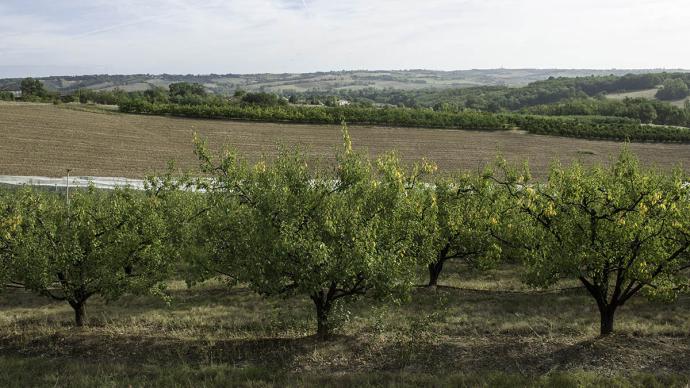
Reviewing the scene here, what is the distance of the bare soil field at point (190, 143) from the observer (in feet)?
194

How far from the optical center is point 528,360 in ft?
55.4

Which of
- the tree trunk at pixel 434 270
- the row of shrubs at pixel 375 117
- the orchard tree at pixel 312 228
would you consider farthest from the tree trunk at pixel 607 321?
the row of shrubs at pixel 375 117

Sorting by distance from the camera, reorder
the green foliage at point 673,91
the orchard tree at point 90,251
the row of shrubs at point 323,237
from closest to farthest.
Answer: the row of shrubs at point 323,237, the orchard tree at point 90,251, the green foliage at point 673,91

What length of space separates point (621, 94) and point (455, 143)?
12694 cm

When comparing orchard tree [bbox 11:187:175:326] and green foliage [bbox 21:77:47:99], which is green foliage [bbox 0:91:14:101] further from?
orchard tree [bbox 11:187:175:326]

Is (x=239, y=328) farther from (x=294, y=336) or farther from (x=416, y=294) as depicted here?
(x=416, y=294)

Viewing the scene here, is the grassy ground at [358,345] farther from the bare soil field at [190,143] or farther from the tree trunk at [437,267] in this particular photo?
the bare soil field at [190,143]

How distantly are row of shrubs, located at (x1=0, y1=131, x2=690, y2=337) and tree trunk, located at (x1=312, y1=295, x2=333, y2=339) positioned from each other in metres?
0.05

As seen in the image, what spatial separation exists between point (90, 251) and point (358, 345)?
10563mm

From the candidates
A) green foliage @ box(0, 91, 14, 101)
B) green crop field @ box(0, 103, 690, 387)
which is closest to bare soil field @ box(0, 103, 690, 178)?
green foliage @ box(0, 91, 14, 101)

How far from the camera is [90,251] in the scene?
783 inches

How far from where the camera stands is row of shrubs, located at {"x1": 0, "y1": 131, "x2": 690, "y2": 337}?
16.1 metres

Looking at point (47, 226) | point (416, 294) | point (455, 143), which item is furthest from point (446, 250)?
point (455, 143)

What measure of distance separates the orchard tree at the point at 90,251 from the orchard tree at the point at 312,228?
3.91 m
